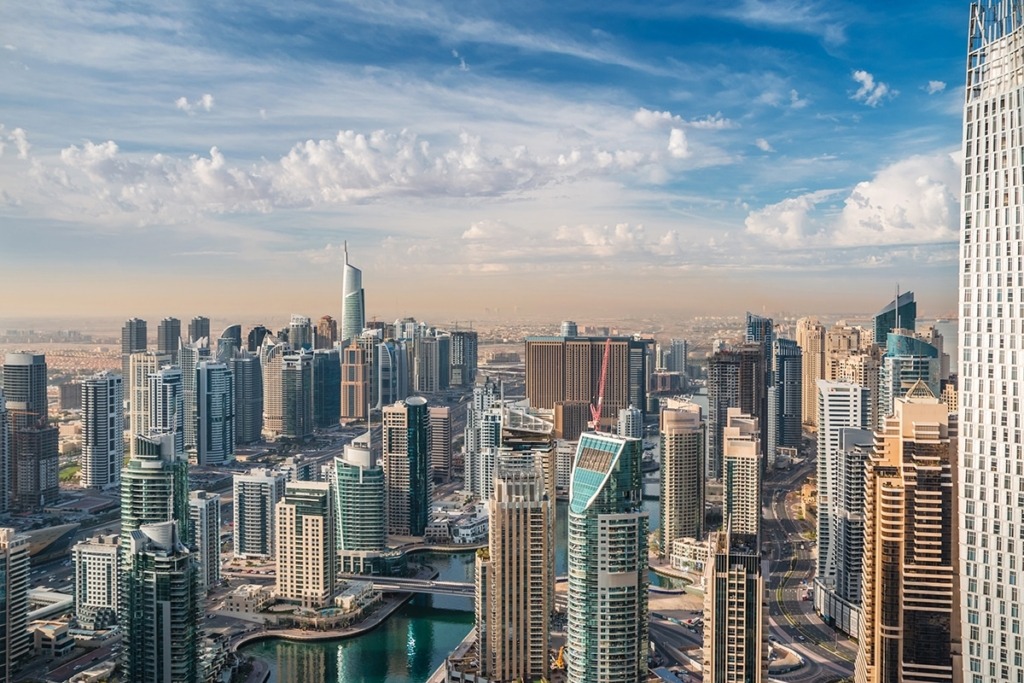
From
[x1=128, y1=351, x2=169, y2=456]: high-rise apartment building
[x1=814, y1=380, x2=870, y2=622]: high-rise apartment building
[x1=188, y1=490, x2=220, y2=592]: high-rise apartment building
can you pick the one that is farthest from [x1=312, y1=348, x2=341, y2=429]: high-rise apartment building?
[x1=814, y1=380, x2=870, y2=622]: high-rise apartment building

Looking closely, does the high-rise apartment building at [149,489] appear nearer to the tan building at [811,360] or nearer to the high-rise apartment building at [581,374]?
the tan building at [811,360]

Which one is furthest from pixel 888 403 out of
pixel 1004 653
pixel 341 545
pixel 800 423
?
pixel 1004 653

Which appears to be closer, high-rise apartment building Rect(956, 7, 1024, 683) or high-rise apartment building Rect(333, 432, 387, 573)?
high-rise apartment building Rect(956, 7, 1024, 683)

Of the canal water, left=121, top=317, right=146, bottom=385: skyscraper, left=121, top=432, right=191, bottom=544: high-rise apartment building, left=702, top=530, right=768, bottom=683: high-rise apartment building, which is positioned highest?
left=121, top=317, right=146, bottom=385: skyscraper

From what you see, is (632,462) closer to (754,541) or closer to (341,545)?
(754,541)

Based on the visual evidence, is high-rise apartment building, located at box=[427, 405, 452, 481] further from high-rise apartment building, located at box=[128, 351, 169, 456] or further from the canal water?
the canal water

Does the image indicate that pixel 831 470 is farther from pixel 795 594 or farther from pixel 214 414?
pixel 214 414

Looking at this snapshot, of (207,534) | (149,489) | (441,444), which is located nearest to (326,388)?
(441,444)
